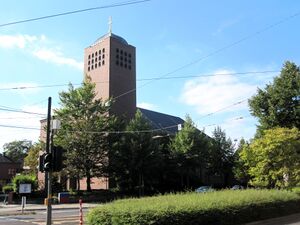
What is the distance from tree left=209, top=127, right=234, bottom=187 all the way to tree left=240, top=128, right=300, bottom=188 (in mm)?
34238

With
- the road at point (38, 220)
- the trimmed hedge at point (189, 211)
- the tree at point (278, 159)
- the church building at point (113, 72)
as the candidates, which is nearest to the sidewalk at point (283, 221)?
the trimmed hedge at point (189, 211)

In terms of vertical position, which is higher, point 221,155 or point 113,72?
point 113,72

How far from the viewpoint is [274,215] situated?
20.1m

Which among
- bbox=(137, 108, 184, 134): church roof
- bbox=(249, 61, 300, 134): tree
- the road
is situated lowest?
the road

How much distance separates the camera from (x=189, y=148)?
57.2m

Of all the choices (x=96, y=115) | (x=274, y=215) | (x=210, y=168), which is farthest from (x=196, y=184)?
(x=274, y=215)

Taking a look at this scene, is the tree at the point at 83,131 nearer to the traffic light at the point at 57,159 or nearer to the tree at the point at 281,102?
the tree at the point at 281,102

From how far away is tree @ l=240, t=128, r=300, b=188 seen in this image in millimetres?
30159

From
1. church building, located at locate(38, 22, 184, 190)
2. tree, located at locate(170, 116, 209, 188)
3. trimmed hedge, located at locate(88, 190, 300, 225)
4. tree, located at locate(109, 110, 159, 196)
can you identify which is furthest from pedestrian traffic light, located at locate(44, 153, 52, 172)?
church building, located at locate(38, 22, 184, 190)

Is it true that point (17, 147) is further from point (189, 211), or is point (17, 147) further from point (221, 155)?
point (189, 211)

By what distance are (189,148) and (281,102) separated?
1831cm

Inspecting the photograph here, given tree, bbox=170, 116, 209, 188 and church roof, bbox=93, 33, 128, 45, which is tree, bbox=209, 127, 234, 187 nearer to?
tree, bbox=170, 116, 209, 188

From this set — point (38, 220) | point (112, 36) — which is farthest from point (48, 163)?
point (112, 36)

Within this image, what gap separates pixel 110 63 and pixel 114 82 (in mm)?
2720
